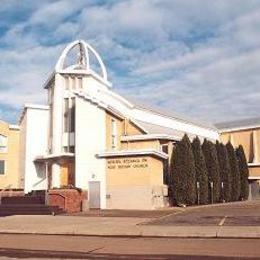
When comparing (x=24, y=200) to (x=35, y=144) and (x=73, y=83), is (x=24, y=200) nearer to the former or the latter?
(x=35, y=144)

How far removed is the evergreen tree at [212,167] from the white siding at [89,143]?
10923 mm

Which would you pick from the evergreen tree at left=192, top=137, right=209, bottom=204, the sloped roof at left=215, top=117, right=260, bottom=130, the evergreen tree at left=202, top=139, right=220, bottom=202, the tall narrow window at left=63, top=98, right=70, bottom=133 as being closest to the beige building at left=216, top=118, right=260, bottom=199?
the sloped roof at left=215, top=117, right=260, bottom=130

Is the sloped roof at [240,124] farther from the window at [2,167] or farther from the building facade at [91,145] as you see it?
the window at [2,167]

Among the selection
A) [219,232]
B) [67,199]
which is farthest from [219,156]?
[219,232]

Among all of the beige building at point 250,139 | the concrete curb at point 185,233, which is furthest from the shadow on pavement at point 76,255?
the beige building at point 250,139

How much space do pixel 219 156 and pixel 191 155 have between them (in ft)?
28.1

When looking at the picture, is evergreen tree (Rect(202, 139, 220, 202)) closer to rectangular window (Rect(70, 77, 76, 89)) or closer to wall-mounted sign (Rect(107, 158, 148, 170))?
wall-mounted sign (Rect(107, 158, 148, 170))

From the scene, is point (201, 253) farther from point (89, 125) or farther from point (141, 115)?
point (141, 115)

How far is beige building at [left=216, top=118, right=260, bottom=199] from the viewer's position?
2459 inches

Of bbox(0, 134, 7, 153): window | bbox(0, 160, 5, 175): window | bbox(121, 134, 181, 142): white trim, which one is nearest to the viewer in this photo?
bbox(121, 134, 181, 142): white trim

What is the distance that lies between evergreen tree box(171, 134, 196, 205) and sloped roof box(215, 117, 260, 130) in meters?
29.9

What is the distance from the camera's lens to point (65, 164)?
4388cm

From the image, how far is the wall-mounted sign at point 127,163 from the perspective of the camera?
37.7 metres

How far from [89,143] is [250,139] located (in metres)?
35.7
